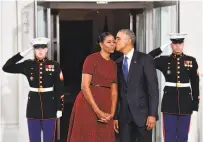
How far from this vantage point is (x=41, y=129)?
4973mm

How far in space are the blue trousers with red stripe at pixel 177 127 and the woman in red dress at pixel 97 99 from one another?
665 mm

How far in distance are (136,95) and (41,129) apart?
3.80 feet

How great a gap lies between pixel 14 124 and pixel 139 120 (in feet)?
7.42

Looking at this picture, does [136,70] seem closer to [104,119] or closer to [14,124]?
[104,119]

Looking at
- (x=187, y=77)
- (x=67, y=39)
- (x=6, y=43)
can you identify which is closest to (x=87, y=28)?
(x=67, y=39)

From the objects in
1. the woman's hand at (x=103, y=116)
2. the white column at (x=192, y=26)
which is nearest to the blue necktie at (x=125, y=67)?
the woman's hand at (x=103, y=116)

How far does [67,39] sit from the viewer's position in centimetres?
1259

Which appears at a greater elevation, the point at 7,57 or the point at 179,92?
the point at 7,57

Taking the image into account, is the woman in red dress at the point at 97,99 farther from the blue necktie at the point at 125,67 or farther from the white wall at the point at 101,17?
the white wall at the point at 101,17

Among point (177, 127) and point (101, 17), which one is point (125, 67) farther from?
point (101, 17)

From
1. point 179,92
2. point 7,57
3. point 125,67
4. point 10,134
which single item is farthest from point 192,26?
point 10,134

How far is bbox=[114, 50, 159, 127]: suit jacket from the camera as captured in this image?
433cm

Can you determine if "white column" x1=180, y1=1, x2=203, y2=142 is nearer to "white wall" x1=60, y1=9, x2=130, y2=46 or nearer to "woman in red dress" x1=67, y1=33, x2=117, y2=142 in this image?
"woman in red dress" x1=67, y1=33, x2=117, y2=142

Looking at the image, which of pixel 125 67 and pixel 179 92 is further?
pixel 179 92
